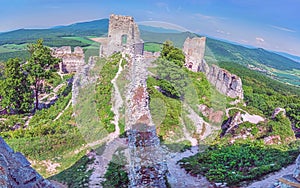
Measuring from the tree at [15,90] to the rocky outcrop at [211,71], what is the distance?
1190 cm

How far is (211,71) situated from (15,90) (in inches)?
563

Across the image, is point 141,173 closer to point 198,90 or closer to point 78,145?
point 78,145

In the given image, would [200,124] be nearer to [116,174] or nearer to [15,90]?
[116,174]

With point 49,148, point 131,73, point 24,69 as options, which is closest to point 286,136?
point 131,73

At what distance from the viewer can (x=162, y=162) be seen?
31.1ft

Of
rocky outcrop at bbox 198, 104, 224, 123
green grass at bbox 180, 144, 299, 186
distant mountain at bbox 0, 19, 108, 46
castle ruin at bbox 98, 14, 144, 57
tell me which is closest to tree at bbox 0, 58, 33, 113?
castle ruin at bbox 98, 14, 144, 57

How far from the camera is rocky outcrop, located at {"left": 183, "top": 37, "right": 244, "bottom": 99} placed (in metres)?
22.4

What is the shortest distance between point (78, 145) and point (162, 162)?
440 centimetres

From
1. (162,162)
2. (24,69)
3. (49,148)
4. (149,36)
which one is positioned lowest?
(49,148)

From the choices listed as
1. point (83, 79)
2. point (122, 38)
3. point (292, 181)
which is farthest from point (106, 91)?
point (292, 181)

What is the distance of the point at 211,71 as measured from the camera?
24.6m

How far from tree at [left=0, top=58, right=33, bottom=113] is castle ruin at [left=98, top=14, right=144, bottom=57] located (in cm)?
507

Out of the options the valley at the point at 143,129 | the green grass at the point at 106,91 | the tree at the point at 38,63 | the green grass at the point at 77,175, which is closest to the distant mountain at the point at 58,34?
the tree at the point at 38,63

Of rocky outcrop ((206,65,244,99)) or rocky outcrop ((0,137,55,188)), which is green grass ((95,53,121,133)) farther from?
rocky outcrop ((206,65,244,99))
